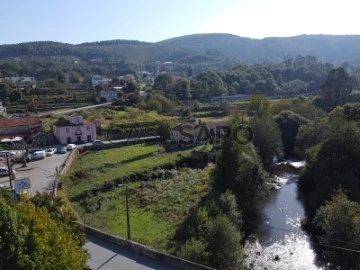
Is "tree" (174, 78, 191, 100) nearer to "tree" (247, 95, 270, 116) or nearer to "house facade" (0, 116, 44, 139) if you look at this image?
"tree" (247, 95, 270, 116)

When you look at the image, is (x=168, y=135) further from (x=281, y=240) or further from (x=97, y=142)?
(x=281, y=240)

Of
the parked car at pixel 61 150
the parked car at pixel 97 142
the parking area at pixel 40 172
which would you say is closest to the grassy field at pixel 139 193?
the parking area at pixel 40 172

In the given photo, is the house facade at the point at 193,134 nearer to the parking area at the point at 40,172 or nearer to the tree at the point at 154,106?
the parking area at the point at 40,172

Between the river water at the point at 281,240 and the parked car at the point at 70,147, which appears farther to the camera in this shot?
the parked car at the point at 70,147

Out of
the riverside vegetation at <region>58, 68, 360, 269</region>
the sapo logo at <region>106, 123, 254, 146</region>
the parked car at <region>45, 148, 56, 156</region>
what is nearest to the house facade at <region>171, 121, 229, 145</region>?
the sapo logo at <region>106, 123, 254, 146</region>

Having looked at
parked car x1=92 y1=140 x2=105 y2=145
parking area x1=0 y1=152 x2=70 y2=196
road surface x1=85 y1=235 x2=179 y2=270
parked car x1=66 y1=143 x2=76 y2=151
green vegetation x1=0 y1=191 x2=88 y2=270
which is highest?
green vegetation x1=0 y1=191 x2=88 y2=270

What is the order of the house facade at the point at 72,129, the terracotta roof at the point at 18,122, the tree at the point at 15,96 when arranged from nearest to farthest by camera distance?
the house facade at the point at 72,129
the terracotta roof at the point at 18,122
the tree at the point at 15,96

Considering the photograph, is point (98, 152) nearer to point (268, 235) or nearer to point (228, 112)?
point (268, 235)
